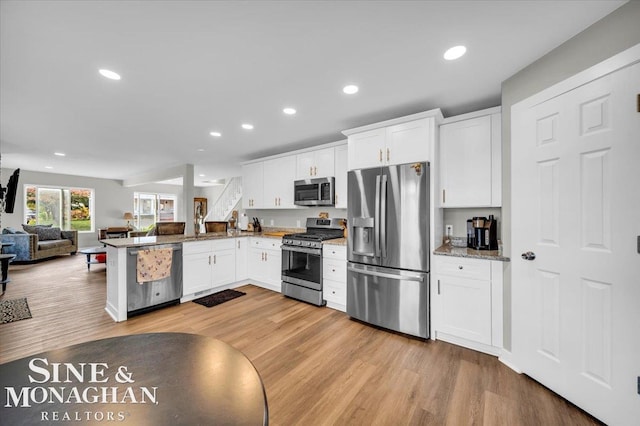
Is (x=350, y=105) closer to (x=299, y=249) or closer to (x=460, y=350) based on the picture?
(x=299, y=249)

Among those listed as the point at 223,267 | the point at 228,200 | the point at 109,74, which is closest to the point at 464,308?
the point at 223,267

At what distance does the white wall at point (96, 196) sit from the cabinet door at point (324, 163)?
8668mm

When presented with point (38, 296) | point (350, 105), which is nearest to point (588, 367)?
point (350, 105)

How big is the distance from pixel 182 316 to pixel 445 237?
3.47 metres

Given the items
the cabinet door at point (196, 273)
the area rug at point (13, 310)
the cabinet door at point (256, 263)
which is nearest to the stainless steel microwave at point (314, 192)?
the cabinet door at point (256, 263)

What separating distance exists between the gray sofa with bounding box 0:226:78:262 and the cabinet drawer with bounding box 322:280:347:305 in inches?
293

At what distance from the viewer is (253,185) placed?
5043 millimetres

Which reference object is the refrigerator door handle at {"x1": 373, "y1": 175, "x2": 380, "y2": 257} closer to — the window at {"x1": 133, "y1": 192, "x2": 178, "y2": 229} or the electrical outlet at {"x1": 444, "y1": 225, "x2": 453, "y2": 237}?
the electrical outlet at {"x1": 444, "y1": 225, "x2": 453, "y2": 237}

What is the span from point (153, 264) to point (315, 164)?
2.68m

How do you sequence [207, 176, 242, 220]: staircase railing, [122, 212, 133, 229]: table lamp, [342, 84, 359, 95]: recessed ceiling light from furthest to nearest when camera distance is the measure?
[122, 212, 133, 229]: table lamp → [207, 176, 242, 220]: staircase railing → [342, 84, 359, 95]: recessed ceiling light

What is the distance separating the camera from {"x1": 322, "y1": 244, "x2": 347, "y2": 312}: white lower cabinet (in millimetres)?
3350

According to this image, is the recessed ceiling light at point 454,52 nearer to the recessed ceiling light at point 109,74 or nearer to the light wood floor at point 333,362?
the light wood floor at point 333,362

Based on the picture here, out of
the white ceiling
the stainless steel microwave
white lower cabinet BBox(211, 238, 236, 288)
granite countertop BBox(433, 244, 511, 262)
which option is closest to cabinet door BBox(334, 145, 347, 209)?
the stainless steel microwave

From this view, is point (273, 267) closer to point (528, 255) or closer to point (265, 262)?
point (265, 262)
